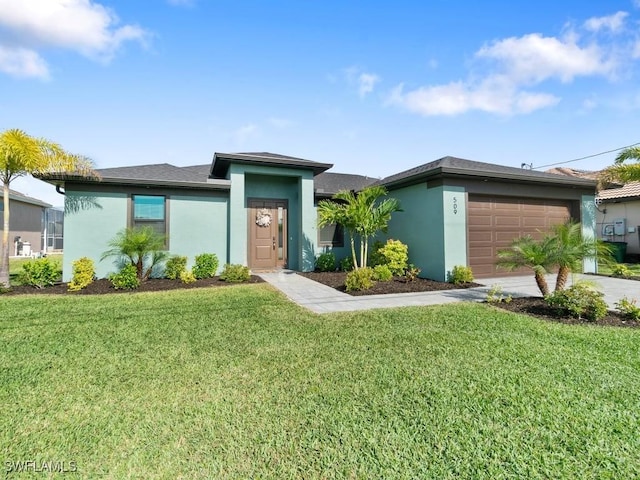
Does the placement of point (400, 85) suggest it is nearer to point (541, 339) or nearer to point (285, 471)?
point (541, 339)

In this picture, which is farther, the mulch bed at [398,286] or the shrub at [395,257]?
the shrub at [395,257]

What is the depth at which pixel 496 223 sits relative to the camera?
381 inches

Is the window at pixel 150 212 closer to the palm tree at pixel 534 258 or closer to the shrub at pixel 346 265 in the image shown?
the shrub at pixel 346 265

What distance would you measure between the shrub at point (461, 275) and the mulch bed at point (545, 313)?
189 centimetres

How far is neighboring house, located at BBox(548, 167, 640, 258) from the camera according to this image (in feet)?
51.4

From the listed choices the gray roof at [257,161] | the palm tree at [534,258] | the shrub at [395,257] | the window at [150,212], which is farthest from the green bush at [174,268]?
the palm tree at [534,258]

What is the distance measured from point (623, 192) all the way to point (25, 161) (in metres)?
25.3

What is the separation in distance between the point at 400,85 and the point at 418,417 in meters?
12.1

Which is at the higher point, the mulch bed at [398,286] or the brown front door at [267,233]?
the brown front door at [267,233]

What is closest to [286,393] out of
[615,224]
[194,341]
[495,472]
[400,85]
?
[495,472]

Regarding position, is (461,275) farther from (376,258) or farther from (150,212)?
(150,212)

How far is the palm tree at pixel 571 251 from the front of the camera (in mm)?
5715

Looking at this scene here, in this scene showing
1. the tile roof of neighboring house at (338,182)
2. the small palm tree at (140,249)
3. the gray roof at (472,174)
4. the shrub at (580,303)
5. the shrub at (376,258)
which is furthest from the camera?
the tile roof of neighboring house at (338,182)

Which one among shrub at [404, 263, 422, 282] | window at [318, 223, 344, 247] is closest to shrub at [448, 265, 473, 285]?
shrub at [404, 263, 422, 282]
